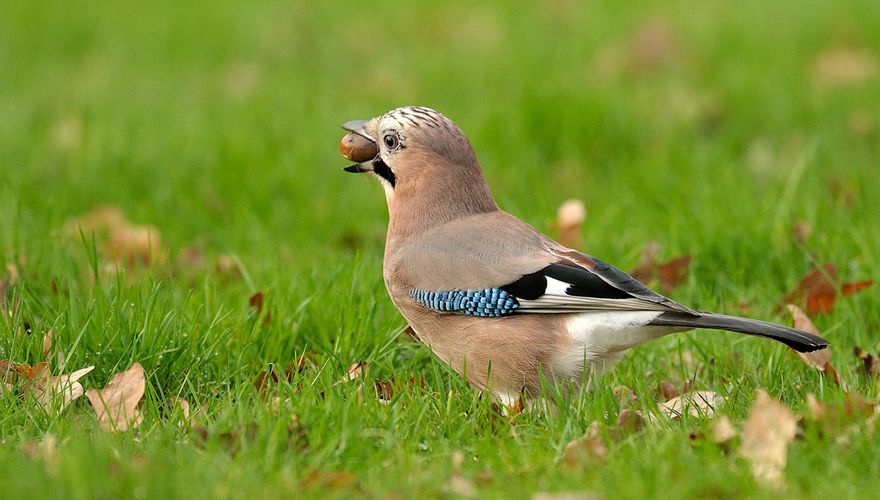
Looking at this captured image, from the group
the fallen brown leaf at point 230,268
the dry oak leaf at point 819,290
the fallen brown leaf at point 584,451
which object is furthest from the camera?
the fallen brown leaf at point 230,268

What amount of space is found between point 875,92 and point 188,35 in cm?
540

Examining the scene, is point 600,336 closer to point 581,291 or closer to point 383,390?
point 581,291

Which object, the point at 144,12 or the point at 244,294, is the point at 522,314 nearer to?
the point at 244,294

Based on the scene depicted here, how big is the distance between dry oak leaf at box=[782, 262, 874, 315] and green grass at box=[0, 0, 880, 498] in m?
0.06

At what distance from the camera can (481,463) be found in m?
3.57

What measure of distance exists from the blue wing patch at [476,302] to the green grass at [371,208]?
0.27 metres

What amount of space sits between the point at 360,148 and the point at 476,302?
89cm

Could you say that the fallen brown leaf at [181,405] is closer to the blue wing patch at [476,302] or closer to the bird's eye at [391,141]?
the blue wing patch at [476,302]

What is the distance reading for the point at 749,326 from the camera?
388 centimetres

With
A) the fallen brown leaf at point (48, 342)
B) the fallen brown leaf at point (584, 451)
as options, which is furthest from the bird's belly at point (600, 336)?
the fallen brown leaf at point (48, 342)

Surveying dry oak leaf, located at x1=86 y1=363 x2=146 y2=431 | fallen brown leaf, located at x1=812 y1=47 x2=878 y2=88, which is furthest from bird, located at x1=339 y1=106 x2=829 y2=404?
fallen brown leaf, located at x1=812 y1=47 x2=878 y2=88

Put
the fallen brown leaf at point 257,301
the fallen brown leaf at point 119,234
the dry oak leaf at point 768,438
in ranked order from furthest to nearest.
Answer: the fallen brown leaf at point 119,234 → the fallen brown leaf at point 257,301 → the dry oak leaf at point 768,438

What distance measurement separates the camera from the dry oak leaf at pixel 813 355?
14.1 ft

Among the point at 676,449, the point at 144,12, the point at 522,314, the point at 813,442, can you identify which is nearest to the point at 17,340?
the point at 522,314
